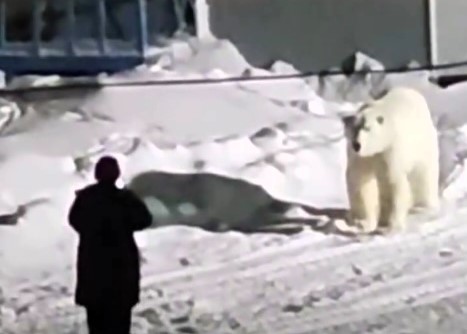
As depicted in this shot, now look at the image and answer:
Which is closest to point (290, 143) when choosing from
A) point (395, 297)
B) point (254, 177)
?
point (254, 177)

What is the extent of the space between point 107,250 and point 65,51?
17cm

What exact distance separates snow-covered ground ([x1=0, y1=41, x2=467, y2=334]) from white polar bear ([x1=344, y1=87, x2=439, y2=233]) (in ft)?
0.05

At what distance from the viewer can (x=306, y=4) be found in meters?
0.95

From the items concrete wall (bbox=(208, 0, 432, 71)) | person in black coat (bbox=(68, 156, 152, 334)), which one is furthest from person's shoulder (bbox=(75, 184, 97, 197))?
concrete wall (bbox=(208, 0, 432, 71))

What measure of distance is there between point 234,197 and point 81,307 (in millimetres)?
158

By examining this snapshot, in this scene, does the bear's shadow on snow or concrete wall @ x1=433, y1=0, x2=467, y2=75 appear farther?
concrete wall @ x1=433, y1=0, x2=467, y2=75

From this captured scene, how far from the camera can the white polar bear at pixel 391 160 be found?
3.06ft

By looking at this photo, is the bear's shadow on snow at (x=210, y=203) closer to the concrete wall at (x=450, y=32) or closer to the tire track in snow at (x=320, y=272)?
the tire track in snow at (x=320, y=272)

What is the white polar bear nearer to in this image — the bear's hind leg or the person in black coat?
the bear's hind leg

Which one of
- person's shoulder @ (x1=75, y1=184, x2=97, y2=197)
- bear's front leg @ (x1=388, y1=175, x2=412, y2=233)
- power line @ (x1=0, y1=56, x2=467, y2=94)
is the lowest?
bear's front leg @ (x1=388, y1=175, x2=412, y2=233)

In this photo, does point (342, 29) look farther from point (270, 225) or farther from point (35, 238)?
point (35, 238)

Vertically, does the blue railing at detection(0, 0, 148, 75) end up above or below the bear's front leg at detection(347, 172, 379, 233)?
above

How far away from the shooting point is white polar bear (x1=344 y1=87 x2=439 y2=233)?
3.06ft

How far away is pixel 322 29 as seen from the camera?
95cm
